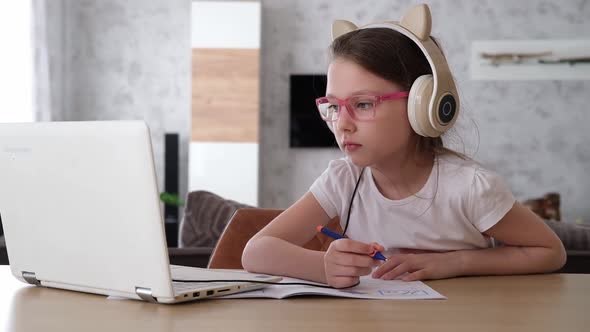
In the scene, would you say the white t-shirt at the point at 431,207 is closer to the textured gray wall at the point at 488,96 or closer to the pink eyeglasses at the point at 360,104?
the pink eyeglasses at the point at 360,104

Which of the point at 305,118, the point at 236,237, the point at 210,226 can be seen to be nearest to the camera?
the point at 236,237

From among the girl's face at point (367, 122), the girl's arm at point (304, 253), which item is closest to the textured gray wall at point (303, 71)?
the girl's arm at point (304, 253)

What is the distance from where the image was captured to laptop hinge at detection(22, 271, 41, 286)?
1.10 m

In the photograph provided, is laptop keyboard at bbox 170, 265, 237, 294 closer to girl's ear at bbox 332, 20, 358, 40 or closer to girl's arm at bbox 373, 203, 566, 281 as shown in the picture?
girl's arm at bbox 373, 203, 566, 281

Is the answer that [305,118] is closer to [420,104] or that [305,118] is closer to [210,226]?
[210,226]

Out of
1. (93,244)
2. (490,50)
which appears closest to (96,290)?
(93,244)

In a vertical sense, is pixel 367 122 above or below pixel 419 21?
below

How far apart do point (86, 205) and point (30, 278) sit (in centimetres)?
24

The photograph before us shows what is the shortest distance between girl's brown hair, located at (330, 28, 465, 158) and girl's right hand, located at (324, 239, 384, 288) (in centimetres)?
44

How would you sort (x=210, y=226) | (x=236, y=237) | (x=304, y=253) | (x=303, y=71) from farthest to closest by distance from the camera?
(x=303, y=71), (x=210, y=226), (x=236, y=237), (x=304, y=253)

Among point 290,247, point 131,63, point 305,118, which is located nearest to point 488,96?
point 305,118

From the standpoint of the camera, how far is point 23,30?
18.2 feet

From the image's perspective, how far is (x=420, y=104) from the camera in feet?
4.26

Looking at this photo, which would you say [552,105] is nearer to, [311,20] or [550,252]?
[311,20]
